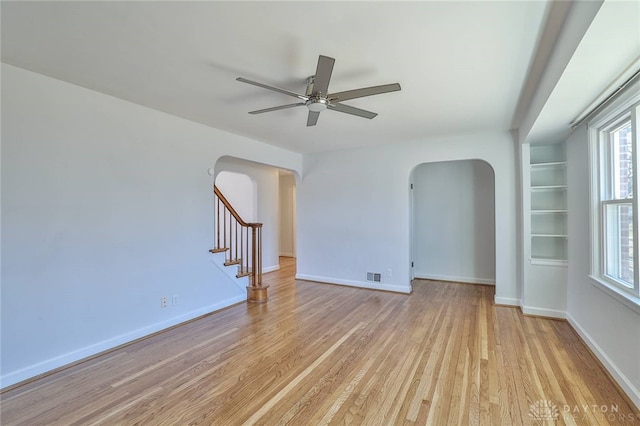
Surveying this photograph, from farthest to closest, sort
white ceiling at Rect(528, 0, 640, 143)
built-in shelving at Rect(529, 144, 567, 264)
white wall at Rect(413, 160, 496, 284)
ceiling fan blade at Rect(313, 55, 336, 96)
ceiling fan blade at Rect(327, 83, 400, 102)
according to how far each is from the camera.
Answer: white wall at Rect(413, 160, 496, 284)
built-in shelving at Rect(529, 144, 567, 264)
ceiling fan blade at Rect(327, 83, 400, 102)
ceiling fan blade at Rect(313, 55, 336, 96)
white ceiling at Rect(528, 0, 640, 143)

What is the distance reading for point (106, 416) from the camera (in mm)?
1920

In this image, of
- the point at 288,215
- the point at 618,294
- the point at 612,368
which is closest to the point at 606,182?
the point at 618,294

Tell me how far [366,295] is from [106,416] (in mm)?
3533

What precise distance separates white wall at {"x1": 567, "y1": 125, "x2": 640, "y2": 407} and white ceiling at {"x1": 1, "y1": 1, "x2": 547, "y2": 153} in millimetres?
1030

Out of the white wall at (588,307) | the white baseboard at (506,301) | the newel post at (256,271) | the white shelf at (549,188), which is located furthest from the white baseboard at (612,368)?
the newel post at (256,271)

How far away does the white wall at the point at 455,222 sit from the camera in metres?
5.31

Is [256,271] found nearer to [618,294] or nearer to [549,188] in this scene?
[618,294]

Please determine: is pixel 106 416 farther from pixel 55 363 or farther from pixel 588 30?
pixel 588 30

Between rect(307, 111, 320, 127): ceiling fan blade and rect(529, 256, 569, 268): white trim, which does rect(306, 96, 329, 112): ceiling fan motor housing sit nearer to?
rect(307, 111, 320, 127): ceiling fan blade

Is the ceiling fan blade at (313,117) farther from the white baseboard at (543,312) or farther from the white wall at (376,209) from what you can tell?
the white baseboard at (543,312)

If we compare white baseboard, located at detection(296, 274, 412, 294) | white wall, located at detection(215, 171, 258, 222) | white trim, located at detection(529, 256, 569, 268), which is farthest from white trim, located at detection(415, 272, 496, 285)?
white wall, located at detection(215, 171, 258, 222)

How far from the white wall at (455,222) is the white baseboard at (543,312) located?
5.30 ft

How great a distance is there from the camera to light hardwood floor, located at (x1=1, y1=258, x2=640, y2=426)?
6.26 ft

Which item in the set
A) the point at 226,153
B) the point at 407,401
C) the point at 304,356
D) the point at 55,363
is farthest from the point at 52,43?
the point at 407,401
